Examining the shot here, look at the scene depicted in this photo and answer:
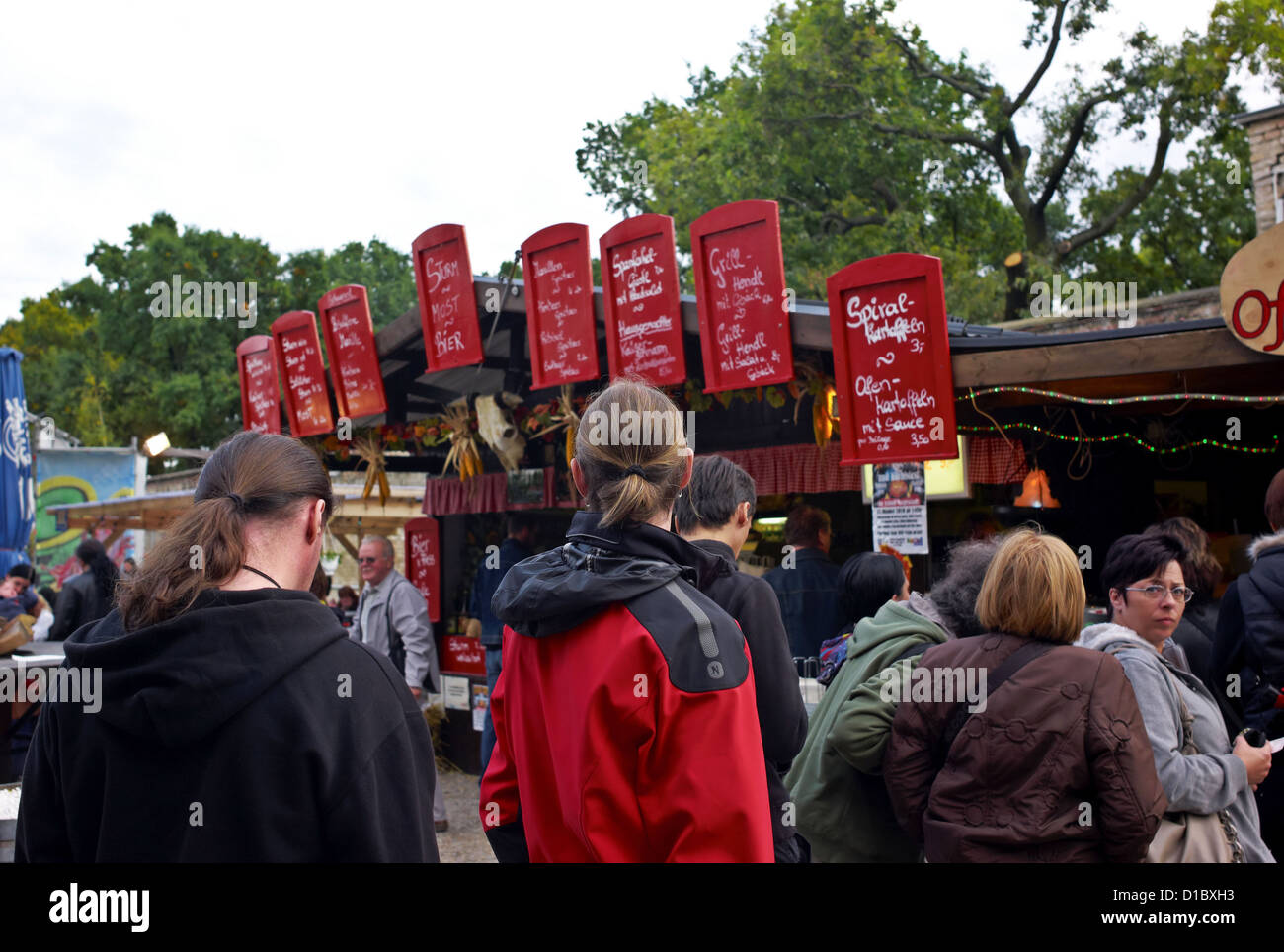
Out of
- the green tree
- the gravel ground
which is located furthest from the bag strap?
the green tree

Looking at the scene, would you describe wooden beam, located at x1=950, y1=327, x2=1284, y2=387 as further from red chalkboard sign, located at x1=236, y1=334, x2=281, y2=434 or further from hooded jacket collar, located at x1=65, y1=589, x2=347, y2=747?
red chalkboard sign, located at x1=236, y1=334, x2=281, y2=434

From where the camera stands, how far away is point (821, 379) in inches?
280

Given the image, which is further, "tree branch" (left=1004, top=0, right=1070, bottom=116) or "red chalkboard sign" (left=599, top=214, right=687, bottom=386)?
"tree branch" (left=1004, top=0, right=1070, bottom=116)

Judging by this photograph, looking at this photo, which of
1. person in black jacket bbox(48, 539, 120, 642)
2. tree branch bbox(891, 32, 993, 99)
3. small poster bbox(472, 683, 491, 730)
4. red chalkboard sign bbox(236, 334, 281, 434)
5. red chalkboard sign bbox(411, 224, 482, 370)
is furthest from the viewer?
tree branch bbox(891, 32, 993, 99)

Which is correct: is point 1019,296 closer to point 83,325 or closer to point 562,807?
point 562,807

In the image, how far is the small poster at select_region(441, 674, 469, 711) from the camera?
382 inches

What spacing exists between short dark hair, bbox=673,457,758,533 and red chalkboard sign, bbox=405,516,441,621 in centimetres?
768

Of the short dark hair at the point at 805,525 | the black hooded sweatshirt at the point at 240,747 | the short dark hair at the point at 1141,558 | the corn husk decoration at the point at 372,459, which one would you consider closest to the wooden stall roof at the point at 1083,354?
the short dark hair at the point at 805,525

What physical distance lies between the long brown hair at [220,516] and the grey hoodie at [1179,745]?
7.69ft

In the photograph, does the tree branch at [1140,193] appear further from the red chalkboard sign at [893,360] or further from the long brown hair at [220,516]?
the long brown hair at [220,516]

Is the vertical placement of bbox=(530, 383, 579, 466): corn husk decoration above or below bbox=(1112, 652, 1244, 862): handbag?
above

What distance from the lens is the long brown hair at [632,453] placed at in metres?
2.16

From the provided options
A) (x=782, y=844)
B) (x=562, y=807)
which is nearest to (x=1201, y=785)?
(x=782, y=844)

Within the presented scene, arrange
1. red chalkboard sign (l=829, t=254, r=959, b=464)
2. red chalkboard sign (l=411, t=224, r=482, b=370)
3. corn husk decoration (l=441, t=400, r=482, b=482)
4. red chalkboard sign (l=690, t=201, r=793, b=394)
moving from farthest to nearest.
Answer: corn husk decoration (l=441, t=400, r=482, b=482) → red chalkboard sign (l=411, t=224, r=482, b=370) → red chalkboard sign (l=690, t=201, r=793, b=394) → red chalkboard sign (l=829, t=254, r=959, b=464)
